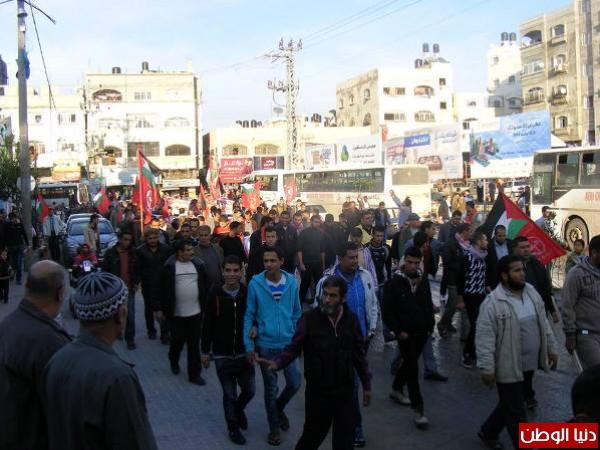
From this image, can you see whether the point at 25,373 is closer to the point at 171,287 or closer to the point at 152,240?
the point at 171,287

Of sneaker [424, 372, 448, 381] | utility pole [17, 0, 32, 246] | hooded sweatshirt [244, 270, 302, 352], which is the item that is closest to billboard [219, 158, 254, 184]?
utility pole [17, 0, 32, 246]

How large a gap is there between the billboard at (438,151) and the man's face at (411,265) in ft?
115

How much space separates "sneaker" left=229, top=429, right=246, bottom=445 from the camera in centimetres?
573

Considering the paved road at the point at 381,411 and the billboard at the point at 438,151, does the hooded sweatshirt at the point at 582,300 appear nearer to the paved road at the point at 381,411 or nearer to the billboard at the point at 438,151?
the paved road at the point at 381,411

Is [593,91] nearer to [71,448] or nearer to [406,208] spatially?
[406,208]

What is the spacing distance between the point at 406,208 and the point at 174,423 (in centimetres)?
1436

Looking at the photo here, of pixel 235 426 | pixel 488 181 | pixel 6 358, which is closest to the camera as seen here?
pixel 6 358

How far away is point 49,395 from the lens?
8.79 feet

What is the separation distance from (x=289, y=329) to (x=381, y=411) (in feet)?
5.01

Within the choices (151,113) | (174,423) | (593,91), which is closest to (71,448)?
(174,423)

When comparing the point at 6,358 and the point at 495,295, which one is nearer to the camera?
the point at 6,358

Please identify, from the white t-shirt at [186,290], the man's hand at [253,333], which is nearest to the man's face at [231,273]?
the man's hand at [253,333]

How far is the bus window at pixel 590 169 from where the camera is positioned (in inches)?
755

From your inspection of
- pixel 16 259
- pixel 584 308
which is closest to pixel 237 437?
pixel 584 308
